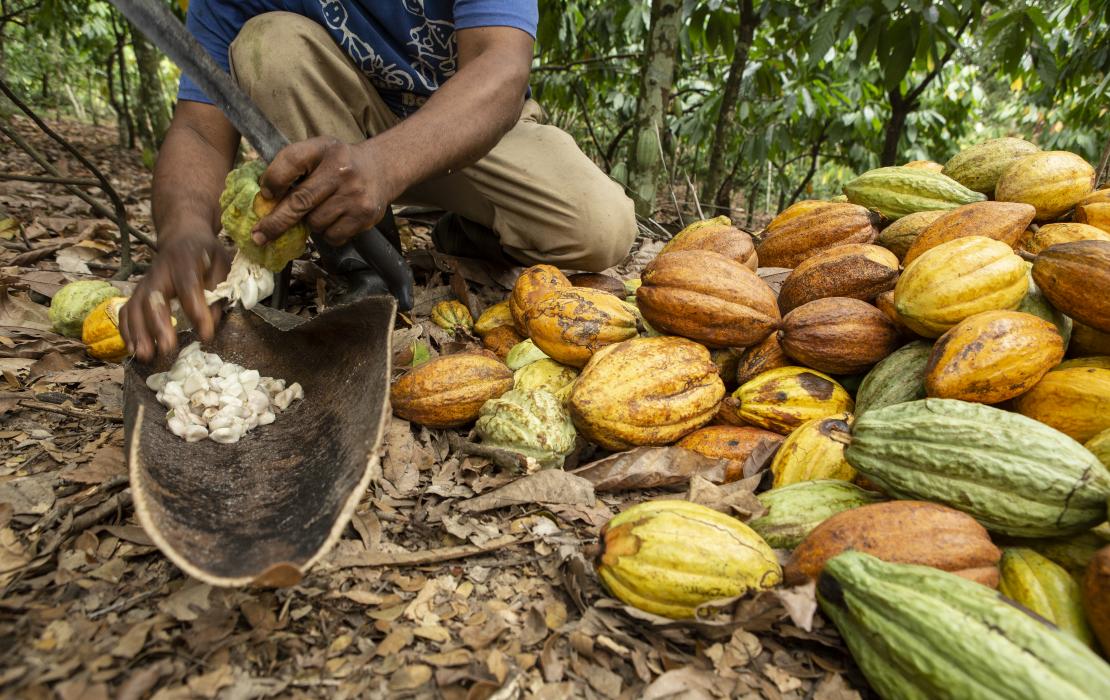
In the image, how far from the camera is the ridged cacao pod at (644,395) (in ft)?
5.70

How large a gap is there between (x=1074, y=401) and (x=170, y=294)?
6.82ft

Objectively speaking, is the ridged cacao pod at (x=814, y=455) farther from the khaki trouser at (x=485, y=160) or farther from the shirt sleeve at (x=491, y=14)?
the shirt sleeve at (x=491, y=14)

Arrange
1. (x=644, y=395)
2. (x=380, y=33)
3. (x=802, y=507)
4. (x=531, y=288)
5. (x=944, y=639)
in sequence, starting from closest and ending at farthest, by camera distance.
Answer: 1. (x=944, y=639)
2. (x=802, y=507)
3. (x=644, y=395)
4. (x=531, y=288)
5. (x=380, y=33)

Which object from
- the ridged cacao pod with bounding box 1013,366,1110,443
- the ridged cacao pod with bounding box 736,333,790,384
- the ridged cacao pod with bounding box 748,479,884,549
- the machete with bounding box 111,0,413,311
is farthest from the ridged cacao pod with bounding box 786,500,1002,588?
the machete with bounding box 111,0,413,311

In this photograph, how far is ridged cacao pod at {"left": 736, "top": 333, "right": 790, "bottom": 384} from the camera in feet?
6.24

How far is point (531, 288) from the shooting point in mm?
2275

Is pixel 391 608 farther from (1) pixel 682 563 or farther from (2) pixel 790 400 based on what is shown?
(2) pixel 790 400

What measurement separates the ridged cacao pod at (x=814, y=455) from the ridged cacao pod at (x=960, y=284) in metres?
0.33

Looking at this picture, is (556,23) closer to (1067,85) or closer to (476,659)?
(1067,85)

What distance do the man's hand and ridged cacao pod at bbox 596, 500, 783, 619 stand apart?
0.98 m

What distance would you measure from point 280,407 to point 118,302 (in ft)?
2.86

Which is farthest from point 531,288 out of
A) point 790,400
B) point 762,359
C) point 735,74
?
point 735,74

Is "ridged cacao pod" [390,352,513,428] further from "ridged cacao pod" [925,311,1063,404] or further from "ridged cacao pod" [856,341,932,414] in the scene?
"ridged cacao pod" [925,311,1063,404]

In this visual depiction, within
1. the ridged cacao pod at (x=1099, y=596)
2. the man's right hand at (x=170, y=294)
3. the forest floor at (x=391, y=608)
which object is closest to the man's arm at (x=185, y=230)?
the man's right hand at (x=170, y=294)
